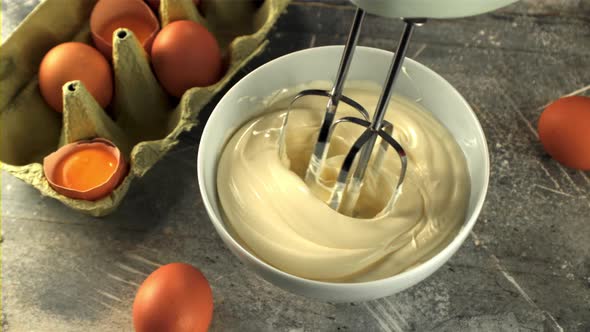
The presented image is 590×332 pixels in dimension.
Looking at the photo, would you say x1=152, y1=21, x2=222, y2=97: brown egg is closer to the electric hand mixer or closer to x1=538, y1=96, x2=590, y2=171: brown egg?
the electric hand mixer

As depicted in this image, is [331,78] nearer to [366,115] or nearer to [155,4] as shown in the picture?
[366,115]

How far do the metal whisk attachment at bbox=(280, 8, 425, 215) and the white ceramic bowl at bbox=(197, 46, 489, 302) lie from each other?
0.17ft

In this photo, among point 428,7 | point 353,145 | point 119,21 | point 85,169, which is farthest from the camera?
point 119,21

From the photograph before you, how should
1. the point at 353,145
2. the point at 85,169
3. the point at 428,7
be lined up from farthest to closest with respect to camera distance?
the point at 85,169 < the point at 353,145 < the point at 428,7

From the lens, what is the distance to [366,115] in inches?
23.2

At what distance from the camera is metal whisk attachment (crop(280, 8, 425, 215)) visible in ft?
1.68

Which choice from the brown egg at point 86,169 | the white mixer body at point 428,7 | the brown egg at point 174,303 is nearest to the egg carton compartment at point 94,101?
the brown egg at point 86,169

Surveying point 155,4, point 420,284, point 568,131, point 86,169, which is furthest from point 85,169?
point 568,131

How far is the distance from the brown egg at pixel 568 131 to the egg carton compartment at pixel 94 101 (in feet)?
1.22

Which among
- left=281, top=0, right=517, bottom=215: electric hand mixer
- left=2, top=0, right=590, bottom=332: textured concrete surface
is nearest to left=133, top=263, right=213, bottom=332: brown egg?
left=2, top=0, right=590, bottom=332: textured concrete surface

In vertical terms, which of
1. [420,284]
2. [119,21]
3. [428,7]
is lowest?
[420,284]

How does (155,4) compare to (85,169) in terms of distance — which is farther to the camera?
(155,4)

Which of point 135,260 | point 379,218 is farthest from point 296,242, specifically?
point 135,260

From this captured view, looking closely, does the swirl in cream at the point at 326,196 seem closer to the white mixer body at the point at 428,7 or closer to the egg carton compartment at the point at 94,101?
the egg carton compartment at the point at 94,101
